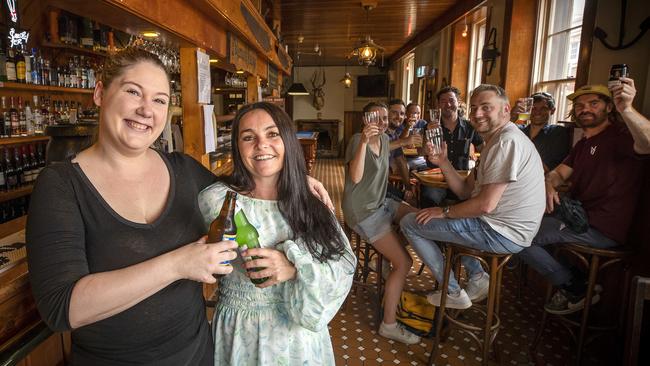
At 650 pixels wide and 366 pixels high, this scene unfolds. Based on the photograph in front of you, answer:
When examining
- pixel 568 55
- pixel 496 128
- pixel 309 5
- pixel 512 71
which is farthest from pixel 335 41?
pixel 496 128

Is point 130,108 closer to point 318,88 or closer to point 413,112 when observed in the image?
point 413,112

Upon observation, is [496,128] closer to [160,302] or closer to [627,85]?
[627,85]

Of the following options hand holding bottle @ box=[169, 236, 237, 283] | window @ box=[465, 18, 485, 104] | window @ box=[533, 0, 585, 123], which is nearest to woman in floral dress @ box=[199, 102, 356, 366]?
hand holding bottle @ box=[169, 236, 237, 283]

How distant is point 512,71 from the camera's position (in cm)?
462

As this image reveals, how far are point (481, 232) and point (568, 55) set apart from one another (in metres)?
2.92

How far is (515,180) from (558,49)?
3.11 metres

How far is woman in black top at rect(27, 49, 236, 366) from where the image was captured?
32.6 inches

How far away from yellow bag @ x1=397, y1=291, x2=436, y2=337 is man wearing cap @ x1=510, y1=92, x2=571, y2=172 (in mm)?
1569

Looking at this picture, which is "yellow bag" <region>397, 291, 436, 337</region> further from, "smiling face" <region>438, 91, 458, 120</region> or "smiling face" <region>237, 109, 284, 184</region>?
"smiling face" <region>438, 91, 458, 120</region>

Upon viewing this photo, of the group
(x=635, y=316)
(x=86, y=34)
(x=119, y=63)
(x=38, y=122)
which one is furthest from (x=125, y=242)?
(x=86, y=34)

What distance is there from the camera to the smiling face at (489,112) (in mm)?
2227

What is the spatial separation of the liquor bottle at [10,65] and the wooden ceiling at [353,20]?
11.9 feet

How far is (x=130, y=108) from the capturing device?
1.02m

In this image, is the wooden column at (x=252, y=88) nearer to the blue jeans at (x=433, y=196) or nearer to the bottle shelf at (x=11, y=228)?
the blue jeans at (x=433, y=196)
